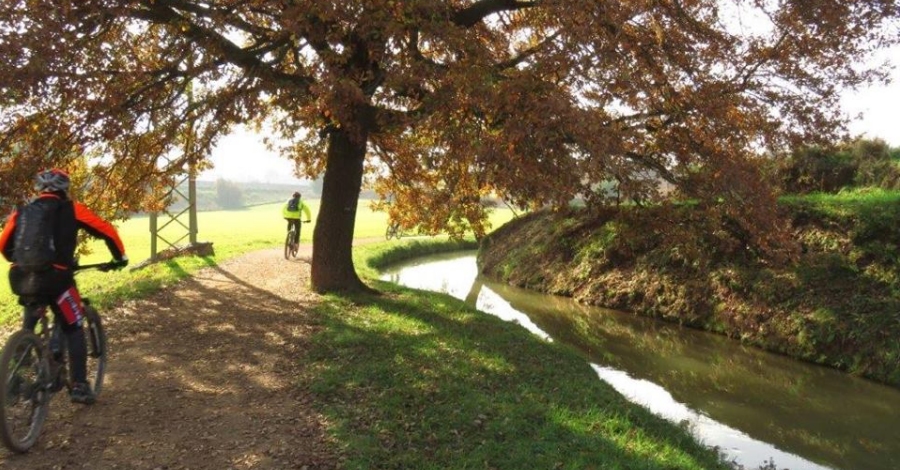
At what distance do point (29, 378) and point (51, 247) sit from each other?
40.6 inches

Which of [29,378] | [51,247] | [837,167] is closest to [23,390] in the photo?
[29,378]

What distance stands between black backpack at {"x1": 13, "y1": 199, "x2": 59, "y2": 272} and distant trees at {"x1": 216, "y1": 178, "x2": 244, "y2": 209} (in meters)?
77.0

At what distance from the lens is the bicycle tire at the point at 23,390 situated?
4.34m

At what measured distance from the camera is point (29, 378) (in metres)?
4.71

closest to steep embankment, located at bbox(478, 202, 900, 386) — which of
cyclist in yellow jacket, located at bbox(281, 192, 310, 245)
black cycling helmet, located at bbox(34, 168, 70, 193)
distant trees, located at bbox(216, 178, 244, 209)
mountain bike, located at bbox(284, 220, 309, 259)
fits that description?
black cycling helmet, located at bbox(34, 168, 70, 193)

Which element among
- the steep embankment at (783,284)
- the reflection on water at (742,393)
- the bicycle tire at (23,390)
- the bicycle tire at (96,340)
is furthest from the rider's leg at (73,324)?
the steep embankment at (783,284)

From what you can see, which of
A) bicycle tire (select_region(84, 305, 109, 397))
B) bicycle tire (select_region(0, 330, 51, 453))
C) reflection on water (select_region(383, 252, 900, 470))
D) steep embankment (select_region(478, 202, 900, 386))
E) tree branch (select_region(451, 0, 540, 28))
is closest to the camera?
bicycle tire (select_region(0, 330, 51, 453))

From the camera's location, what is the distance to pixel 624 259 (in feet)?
52.9

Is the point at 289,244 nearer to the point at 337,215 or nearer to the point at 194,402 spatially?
the point at 337,215

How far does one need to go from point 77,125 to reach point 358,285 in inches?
229

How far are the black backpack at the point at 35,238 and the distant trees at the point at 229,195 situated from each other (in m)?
77.0

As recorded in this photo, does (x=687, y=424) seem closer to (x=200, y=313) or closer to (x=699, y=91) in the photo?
(x=699, y=91)

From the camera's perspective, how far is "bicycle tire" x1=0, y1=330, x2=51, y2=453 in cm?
434

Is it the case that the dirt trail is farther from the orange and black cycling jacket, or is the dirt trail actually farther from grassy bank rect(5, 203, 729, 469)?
the orange and black cycling jacket
